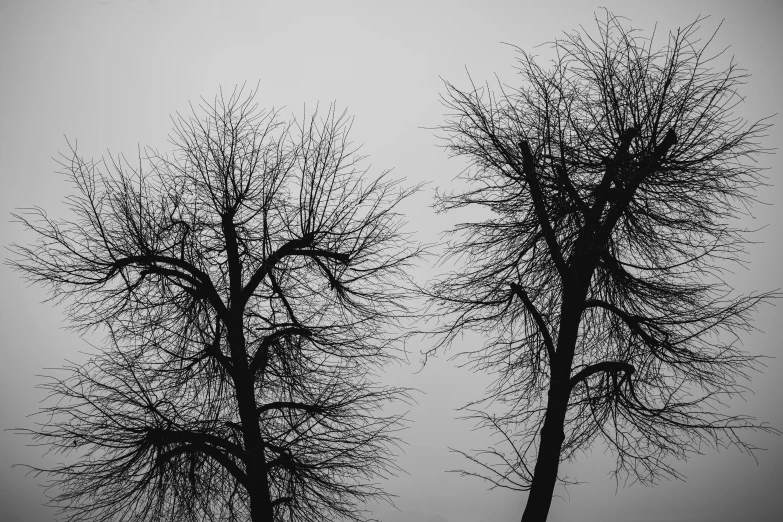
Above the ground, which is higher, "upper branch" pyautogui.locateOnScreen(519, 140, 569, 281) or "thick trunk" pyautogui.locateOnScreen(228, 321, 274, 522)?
"upper branch" pyautogui.locateOnScreen(519, 140, 569, 281)

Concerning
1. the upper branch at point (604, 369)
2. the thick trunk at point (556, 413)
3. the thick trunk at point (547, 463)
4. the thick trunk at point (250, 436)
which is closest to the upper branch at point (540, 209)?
the thick trunk at point (556, 413)

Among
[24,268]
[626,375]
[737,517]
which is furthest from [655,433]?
[737,517]

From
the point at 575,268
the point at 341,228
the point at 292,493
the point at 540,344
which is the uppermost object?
the point at 341,228

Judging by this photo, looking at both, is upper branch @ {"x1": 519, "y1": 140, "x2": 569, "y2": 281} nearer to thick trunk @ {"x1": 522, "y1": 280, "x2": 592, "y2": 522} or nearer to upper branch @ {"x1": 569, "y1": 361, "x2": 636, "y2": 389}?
thick trunk @ {"x1": 522, "y1": 280, "x2": 592, "y2": 522}

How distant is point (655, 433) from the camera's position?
8.11 m

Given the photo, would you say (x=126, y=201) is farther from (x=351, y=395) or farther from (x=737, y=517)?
(x=737, y=517)

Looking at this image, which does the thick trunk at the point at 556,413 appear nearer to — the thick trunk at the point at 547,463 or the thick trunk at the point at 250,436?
the thick trunk at the point at 547,463

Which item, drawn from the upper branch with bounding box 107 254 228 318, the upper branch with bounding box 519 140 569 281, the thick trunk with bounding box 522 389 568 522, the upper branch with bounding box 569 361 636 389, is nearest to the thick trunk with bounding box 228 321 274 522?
the upper branch with bounding box 107 254 228 318

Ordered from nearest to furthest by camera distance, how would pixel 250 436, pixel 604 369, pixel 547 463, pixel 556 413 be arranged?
pixel 547 463 → pixel 556 413 → pixel 604 369 → pixel 250 436

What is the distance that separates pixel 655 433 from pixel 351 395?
4.65m

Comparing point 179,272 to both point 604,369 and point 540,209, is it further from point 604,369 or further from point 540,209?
point 604,369

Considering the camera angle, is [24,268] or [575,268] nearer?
[575,268]

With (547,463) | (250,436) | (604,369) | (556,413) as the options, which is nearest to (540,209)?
(604,369)

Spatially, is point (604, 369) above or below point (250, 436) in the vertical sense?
above
